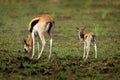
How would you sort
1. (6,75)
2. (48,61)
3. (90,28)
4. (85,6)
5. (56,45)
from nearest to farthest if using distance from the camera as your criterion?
(6,75) → (48,61) → (56,45) → (90,28) → (85,6)

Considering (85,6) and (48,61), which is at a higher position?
(85,6)

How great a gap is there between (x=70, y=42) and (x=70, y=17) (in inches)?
255

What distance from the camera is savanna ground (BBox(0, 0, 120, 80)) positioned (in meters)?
8.35

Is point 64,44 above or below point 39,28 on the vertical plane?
below

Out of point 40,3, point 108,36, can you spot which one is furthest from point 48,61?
point 40,3

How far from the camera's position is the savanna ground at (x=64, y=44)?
835cm

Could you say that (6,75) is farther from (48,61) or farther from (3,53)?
(3,53)

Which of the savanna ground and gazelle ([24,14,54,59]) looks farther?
gazelle ([24,14,54,59])

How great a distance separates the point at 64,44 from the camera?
39.9ft

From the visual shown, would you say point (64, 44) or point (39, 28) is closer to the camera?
point (39, 28)

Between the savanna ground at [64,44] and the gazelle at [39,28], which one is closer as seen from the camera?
the savanna ground at [64,44]

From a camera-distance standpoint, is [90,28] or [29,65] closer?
[29,65]

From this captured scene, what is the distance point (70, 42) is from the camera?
41.3ft

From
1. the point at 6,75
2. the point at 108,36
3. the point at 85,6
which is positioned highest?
the point at 85,6
